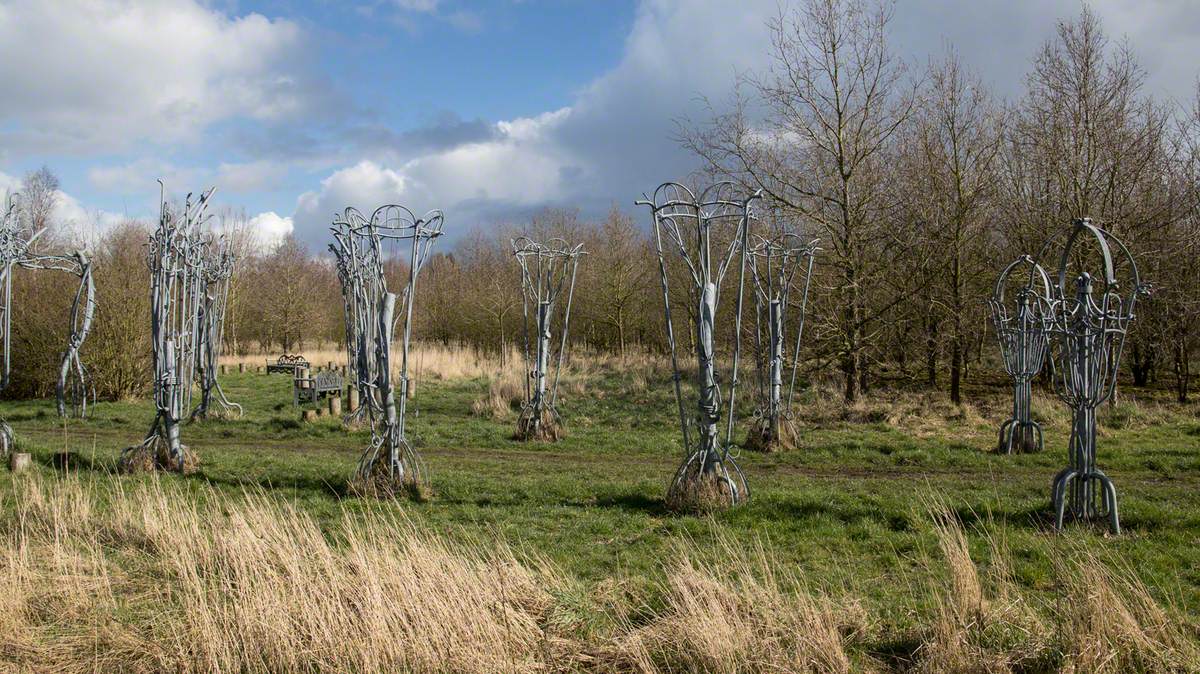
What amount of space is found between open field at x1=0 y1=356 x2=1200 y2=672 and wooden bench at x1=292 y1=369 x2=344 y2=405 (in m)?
5.79

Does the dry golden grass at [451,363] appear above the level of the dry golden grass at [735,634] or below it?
above

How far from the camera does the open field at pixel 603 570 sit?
11.3 feet

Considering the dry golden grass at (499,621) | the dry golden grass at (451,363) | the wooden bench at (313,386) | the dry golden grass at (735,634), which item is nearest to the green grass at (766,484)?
the dry golden grass at (499,621)

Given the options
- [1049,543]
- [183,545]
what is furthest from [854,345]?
[183,545]

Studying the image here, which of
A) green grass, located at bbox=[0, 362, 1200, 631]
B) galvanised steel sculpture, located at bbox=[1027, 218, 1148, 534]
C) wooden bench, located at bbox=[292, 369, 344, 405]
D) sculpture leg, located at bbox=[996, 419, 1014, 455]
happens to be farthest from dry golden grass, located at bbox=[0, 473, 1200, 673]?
wooden bench, located at bbox=[292, 369, 344, 405]

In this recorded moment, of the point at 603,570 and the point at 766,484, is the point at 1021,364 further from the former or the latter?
the point at 603,570

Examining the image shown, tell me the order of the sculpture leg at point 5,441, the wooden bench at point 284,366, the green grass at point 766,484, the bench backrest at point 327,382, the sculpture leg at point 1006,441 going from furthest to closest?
the wooden bench at point 284,366, the bench backrest at point 327,382, the sculpture leg at point 1006,441, the sculpture leg at point 5,441, the green grass at point 766,484

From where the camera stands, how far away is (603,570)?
4922 mm

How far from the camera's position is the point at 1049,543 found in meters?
4.95

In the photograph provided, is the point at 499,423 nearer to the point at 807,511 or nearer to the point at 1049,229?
the point at 807,511

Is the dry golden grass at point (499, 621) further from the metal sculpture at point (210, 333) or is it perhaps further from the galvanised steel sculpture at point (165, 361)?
the metal sculpture at point (210, 333)

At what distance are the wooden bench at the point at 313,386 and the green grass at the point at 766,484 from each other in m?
1.71

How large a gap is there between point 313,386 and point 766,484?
1042 centimetres

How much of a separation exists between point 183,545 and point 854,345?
12.4 meters
